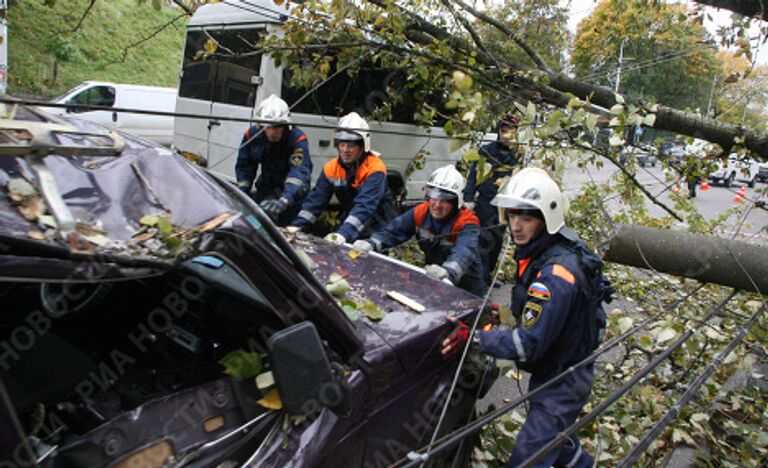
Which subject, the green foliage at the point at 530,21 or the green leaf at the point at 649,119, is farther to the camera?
the green foliage at the point at 530,21

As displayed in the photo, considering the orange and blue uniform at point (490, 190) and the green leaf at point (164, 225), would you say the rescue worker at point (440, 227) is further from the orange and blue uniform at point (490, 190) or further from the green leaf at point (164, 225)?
the green leaf at point (164, 225)

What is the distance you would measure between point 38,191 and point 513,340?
195 cm

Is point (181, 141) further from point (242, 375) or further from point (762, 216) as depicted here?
point (762, 216)

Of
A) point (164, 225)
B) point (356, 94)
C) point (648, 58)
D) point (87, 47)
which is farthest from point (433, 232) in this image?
point (87, 47)

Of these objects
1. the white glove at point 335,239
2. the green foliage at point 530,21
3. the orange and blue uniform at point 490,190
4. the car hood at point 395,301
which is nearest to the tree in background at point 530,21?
the green foliage at point 530,21

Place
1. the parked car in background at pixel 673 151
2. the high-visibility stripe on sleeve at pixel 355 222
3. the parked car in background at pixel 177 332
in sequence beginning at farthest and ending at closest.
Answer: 1. the parked car in background at pixel 673 151
2. the high-visibility stripe on sleeve at pixel 355 222
3. the parked car in background at pixel 177 332

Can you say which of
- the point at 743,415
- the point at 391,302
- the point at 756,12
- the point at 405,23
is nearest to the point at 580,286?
the point at 391,302

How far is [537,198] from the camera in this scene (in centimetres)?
272

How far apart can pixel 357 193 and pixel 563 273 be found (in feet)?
8.71

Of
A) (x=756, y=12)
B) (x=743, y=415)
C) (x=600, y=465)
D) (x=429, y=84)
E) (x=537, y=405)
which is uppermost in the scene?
(x=756, y=12)

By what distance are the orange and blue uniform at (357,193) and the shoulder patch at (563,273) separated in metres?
2.09

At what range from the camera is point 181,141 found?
277 inches

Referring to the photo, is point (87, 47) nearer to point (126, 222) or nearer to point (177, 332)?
point (177, 332)

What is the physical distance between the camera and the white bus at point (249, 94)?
570cm
